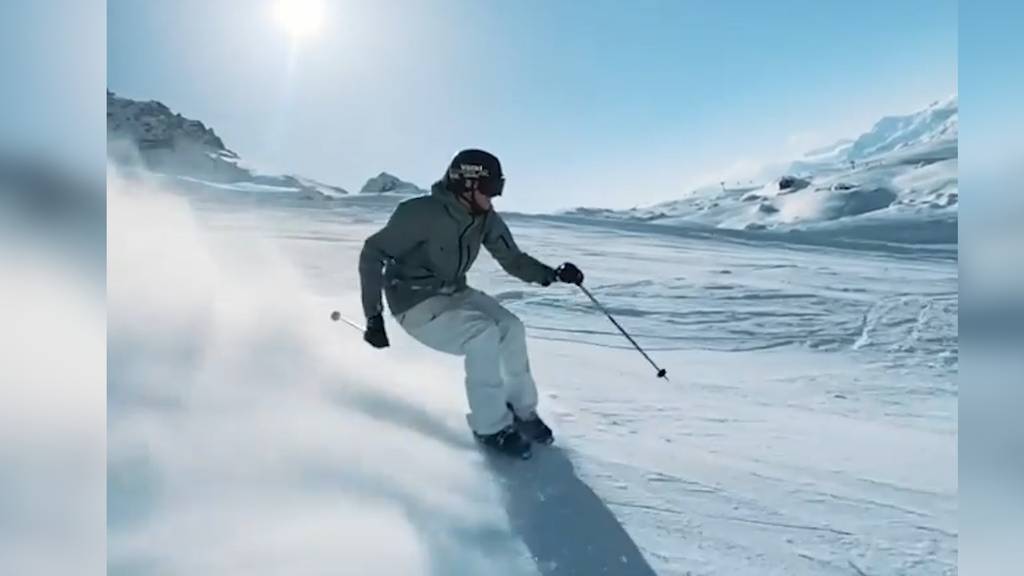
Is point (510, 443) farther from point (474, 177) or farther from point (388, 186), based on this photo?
point (388, 186)

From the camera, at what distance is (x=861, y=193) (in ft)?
6.88

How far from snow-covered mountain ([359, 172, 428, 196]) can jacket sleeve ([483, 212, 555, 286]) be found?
199mm

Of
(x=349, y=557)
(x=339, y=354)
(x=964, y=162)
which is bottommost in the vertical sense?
(x=349, y=557)

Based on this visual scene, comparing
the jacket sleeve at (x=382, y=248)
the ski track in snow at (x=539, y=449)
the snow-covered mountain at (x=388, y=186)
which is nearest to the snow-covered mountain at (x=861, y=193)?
the ski track in snow at (x=539, y=449)

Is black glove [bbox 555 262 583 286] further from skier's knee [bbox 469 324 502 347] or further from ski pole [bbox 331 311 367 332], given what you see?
ski pole [bbox 331 311 367 332]

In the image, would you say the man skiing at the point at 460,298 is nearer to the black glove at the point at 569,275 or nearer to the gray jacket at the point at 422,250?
the gray jacket at the point at 422,250

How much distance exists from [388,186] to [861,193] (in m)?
1.42

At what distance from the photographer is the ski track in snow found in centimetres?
109

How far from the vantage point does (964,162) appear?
125 centimetres

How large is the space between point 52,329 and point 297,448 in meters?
0.50

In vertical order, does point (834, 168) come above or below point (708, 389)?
above

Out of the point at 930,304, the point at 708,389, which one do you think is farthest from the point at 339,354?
the point at 930,304

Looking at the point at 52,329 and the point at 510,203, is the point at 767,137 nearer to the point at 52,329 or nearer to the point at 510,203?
the point at 510,203

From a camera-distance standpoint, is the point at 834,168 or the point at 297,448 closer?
the point at 297,448
